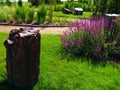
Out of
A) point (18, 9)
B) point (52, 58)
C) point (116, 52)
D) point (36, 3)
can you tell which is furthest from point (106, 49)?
point (36, 3)

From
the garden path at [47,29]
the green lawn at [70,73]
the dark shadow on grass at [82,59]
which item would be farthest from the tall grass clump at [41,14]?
the dark shadow on grass at [82,59]

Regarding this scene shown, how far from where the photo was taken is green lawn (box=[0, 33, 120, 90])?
5.41 meters

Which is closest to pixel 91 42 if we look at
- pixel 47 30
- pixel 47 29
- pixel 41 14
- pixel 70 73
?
pixel 70 73

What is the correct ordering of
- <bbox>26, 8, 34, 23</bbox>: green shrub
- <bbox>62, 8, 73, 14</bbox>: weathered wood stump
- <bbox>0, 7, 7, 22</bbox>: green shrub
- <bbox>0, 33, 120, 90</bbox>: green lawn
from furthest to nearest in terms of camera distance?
<bbox>62, 8, 73, 14</bbox>: weathered wood stump < <bbox>0, 7, 7, 22</bbox>: green shrub < <bbox>26, 8, 34, 23</bbox>: green shrub < <bbox>0, 33, 120, 90</bbox>: green lawn

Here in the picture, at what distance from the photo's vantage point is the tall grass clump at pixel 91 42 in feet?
23.1

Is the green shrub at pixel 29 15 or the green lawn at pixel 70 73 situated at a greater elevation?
the green shrub at pixel 29 15

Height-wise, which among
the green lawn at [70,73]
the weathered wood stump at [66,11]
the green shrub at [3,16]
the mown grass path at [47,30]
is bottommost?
the green lawn at [70,73]

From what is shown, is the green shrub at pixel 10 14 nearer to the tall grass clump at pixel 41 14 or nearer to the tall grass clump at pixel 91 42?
the tall grass clump at pixel 41 14

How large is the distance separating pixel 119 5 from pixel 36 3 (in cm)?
812

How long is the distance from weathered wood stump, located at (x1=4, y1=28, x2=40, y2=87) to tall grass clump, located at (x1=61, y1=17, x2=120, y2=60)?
209cm

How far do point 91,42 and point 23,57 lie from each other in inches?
104

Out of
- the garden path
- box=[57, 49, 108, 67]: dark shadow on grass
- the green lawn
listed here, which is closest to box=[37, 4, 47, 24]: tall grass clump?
the garden path

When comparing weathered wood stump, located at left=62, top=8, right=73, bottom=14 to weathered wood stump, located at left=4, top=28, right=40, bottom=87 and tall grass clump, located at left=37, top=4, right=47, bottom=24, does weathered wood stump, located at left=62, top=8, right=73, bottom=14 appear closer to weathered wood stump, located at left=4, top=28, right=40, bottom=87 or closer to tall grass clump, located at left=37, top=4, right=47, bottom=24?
tall grass clump, located at left=37, top=4, right=47, bottom=24

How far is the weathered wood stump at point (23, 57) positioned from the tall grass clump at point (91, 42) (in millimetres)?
2093
